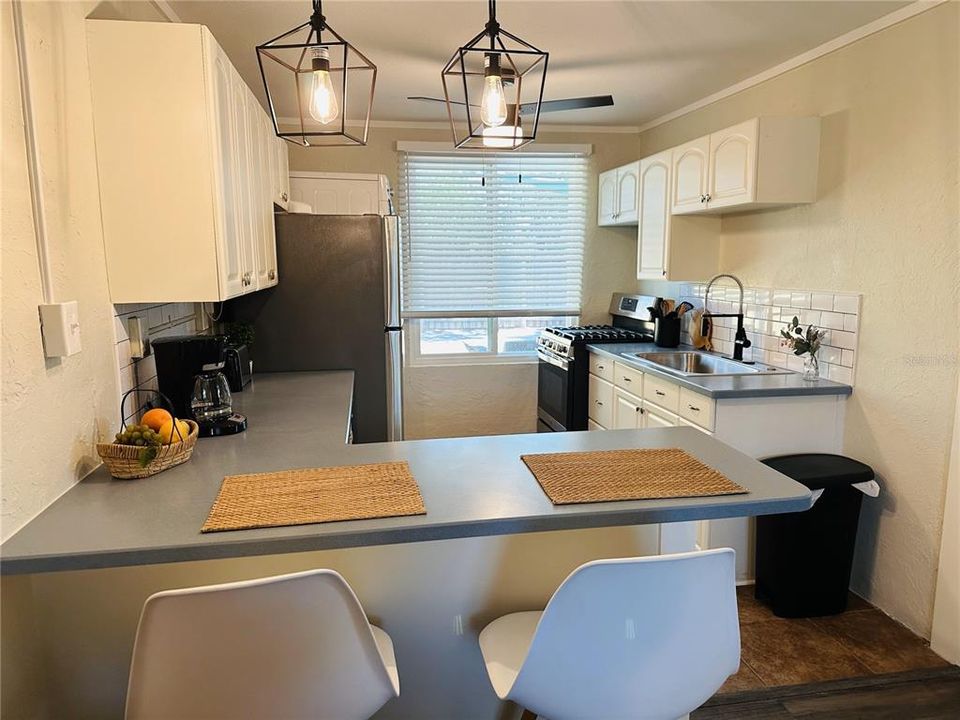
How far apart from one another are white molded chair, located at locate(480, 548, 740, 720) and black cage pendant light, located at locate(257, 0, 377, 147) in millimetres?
1058

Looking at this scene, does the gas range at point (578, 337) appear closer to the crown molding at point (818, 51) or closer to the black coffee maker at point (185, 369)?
the crown molding at point (818, 51)

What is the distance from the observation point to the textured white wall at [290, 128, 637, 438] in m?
4.56

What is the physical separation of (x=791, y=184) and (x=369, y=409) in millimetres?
2249

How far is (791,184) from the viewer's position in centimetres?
288

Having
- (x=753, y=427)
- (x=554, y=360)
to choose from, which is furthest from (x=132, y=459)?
(x=554, y=360)

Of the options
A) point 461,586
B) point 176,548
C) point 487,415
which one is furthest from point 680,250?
point 176,548

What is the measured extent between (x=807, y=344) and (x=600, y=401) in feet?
4.32

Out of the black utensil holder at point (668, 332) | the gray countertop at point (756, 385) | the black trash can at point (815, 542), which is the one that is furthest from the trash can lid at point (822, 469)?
the black utensil holder at point (668, 332)

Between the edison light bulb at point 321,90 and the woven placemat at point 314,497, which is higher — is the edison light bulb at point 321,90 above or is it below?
above

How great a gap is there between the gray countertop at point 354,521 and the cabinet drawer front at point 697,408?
31.6 inches

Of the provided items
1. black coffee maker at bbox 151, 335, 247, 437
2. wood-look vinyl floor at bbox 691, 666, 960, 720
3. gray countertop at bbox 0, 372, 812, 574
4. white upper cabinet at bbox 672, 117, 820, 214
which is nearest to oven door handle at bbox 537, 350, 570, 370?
white upper cabinet at bbox 672, 117, 820, 214

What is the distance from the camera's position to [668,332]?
392cm

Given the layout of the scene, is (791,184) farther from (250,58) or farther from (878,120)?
(250,58)

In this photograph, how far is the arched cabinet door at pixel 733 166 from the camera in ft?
9.45
